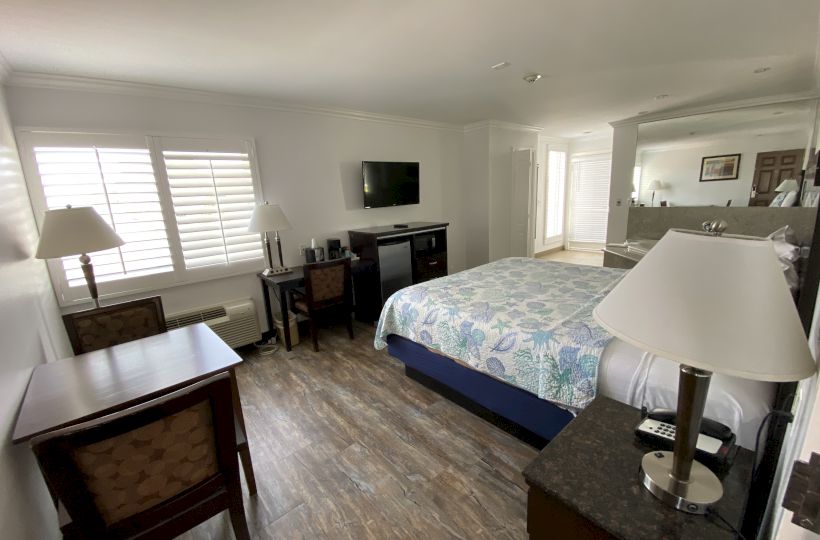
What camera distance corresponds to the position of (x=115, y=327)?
1966 millimetres

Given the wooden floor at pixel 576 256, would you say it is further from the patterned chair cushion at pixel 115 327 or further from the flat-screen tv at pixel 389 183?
the patterned chair cushion at pixel 115 327

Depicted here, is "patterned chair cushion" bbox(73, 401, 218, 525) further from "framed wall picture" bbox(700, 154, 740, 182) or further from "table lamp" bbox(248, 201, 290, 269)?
"framed wall picture" bbox(700, 154, 740, 182)

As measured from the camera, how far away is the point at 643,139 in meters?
4.61

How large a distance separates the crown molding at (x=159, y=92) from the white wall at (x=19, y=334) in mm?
254

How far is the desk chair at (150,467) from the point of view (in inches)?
34.8

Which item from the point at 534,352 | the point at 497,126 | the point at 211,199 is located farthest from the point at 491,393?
the point at 497,126

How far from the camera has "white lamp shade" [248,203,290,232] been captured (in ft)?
10.1

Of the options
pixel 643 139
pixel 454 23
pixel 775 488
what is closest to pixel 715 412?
pixel 775 488

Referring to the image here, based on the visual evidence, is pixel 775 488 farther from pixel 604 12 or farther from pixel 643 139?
pixel 643 139

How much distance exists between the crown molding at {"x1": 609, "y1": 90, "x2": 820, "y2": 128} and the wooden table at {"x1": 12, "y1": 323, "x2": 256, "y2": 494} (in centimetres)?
566

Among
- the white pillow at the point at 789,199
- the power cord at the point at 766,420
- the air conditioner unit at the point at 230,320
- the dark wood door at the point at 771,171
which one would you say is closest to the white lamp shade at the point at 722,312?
the power cord at the point at 766,420

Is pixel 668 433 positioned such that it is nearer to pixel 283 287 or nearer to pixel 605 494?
pixel 605 494

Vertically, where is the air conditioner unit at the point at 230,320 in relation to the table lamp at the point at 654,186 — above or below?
below

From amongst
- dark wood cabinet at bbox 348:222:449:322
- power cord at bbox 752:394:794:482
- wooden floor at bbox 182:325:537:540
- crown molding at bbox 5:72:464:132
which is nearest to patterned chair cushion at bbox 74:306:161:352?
wooden floor at bbox 182:325:537:540
